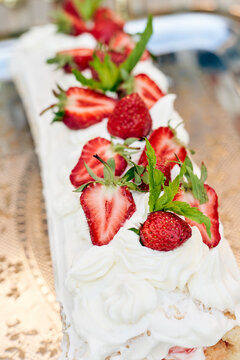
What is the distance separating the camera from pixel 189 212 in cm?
194

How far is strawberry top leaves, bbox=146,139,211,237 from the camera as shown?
1.93 metres

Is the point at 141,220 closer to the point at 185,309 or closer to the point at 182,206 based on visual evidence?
the point at 182,206

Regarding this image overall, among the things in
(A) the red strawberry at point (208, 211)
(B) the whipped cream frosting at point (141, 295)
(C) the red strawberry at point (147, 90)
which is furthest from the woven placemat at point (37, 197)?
(C) the red strawberry at point (147, 90)

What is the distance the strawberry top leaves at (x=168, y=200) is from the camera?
1.93 metres

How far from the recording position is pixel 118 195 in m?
2.12

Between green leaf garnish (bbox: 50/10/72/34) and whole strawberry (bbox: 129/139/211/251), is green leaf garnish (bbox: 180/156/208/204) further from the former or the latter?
green leaf garnish (bbox: 50/10/72/34)

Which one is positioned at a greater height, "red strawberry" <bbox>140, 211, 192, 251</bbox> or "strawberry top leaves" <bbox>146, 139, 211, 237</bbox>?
"strawberry top leaves" <bbox>146, 139, 211, 237</bbox>

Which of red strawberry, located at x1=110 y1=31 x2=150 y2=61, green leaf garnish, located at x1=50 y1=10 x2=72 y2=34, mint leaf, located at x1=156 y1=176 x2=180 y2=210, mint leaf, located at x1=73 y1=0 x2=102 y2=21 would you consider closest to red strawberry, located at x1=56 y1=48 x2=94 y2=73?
red strawberry, located at x1=110 y1=31 x2=150 y2=61

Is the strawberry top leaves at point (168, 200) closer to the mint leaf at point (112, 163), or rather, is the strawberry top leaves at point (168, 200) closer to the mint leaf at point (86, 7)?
the mint leaf at point (112, 163)

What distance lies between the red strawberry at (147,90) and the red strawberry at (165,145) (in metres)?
0.42

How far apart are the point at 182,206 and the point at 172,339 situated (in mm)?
478

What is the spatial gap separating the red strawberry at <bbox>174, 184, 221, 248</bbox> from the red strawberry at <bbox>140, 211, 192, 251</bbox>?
172 millimetres

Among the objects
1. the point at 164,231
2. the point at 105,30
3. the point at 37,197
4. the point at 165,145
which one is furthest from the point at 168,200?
the point at 105,30

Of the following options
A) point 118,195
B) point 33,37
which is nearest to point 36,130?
point 33,37
